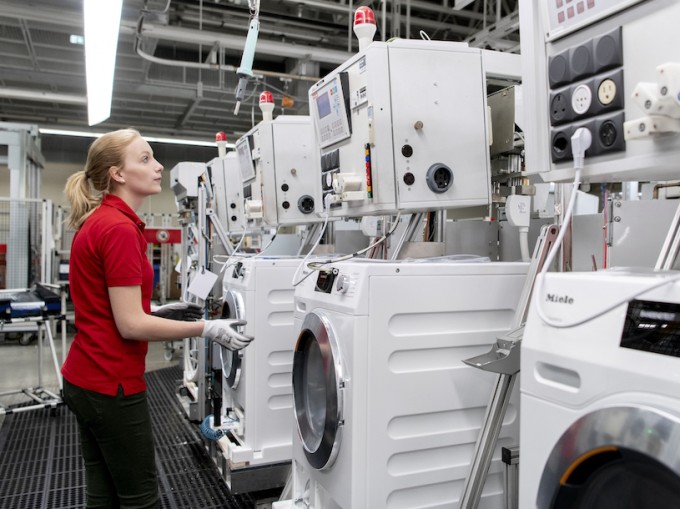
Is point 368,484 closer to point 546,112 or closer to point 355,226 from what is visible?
point 546,112

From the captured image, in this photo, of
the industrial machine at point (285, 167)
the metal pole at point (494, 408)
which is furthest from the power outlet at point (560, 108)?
the industrial machine at point (285, 167)

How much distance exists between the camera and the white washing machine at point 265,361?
10.9ft

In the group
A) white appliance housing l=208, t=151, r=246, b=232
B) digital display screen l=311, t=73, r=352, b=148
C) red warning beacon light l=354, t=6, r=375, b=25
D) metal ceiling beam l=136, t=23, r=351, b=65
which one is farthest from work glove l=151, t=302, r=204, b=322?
metal ceiling beam l=136, t=23, r=351, b=65

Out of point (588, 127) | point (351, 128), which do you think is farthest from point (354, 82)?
point (588, 127)

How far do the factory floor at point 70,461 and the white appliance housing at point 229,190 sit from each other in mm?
1895

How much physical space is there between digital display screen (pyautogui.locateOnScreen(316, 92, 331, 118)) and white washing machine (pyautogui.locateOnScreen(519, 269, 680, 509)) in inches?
68.5

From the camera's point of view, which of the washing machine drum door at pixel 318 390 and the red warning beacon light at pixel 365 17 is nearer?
the washing machine drum door at pixel 318 390

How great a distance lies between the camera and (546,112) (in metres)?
1.66

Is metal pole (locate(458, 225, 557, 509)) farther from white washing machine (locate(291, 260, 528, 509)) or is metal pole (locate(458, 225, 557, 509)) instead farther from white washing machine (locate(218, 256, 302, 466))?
white washing machine (locate(218, 256, 302, 466))

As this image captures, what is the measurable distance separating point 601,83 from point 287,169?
2860mm

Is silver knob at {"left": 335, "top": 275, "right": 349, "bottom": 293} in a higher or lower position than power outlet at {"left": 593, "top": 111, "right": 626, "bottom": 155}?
lower

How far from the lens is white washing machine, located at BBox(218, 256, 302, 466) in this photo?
131 inches

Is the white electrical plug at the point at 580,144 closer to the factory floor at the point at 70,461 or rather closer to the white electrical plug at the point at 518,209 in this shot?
the white electrical plug at the point at 518,209

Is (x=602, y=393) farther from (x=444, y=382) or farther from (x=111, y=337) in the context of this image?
(x=111, y=337)
